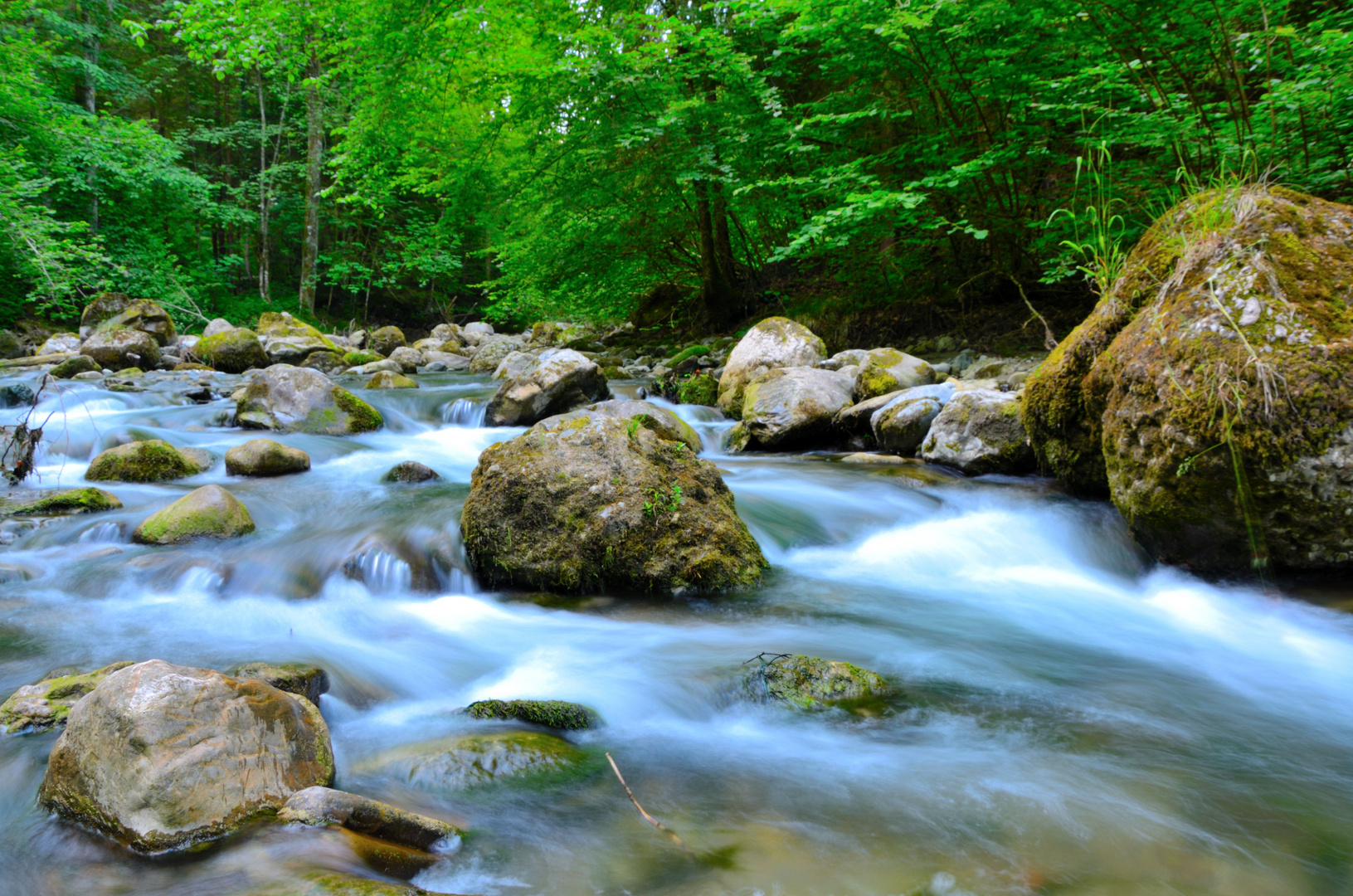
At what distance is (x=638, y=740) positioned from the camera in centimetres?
281

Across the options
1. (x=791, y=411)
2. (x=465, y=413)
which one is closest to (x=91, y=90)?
(x=465, y=413)

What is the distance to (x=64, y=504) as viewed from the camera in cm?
535

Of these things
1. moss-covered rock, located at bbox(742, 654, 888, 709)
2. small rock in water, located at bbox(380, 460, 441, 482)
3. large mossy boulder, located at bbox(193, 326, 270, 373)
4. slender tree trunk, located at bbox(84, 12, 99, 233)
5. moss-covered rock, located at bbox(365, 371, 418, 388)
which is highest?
slender tree trunk, located at bbox(84, 12, 99, 233)

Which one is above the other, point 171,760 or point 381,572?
point 171,760

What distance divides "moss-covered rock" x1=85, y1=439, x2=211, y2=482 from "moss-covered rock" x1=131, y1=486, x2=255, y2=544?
1.64 metres

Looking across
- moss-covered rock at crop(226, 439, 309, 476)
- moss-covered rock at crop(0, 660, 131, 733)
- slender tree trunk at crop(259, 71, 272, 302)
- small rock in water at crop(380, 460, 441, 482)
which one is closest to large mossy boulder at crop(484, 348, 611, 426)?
small rock in water at crop(380, 460, 441, 482)

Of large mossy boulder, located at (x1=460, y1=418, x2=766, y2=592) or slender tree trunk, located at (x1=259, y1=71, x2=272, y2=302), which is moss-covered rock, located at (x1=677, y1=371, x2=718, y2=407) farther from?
slender tree trunk, located at (x1=259, y1=71, x2=272, y2=302)

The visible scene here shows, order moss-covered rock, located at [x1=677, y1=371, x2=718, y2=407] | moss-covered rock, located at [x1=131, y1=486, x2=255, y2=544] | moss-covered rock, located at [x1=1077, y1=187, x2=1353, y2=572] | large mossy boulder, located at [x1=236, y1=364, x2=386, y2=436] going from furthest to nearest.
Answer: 1. moss-covered rock, located at [x1=677, y1=371, x2=718, y2=407]
2. large mossy boulder, located at [x1=236, y1=364, x2=386, y2=436]
3. moss-covered rock, located at [x1=131, y1=486, x2=255, y2=544]
4. moss-covered rock, located at [x1=1077, y1=187, x2=1353, y2=572]

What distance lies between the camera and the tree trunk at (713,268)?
1283 centimetres

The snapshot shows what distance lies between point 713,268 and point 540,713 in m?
11.6

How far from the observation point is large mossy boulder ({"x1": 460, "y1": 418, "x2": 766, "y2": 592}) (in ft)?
13.4

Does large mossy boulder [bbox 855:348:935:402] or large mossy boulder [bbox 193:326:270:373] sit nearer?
large mossy boulder [bbox 855:348:935:402]

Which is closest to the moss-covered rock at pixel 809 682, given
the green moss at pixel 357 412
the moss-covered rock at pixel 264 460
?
the moss-covered rock at pixel 264 460

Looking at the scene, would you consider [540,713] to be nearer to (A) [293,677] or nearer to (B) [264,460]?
(A) [293,677]
